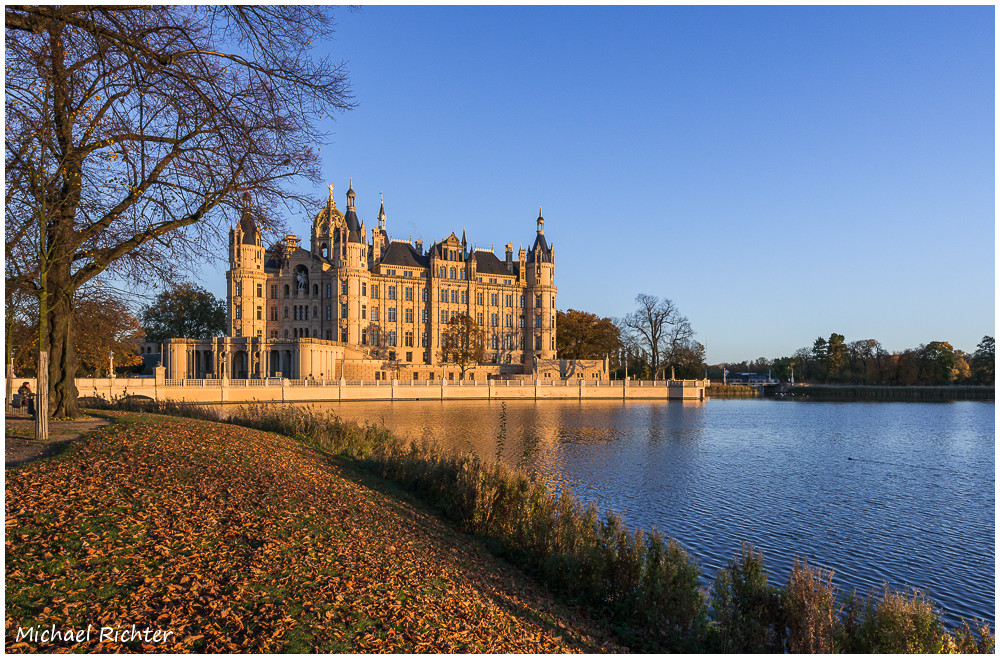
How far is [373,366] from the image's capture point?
78125mm

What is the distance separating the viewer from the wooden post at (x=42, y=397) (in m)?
11.5

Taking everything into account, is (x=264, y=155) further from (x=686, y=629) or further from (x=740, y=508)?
(x=740, y=508)

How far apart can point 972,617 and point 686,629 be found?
5.30 m

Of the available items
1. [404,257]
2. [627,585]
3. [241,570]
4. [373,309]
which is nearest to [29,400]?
[241,570]

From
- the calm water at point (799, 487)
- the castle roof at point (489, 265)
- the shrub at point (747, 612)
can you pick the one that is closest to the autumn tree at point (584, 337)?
the castle roof at point (489, 265)

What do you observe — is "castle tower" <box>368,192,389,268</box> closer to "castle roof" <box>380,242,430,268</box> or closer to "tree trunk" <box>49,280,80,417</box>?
"castle roof" <box>380,242,430,268</box>

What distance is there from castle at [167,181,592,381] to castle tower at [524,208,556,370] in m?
0.15

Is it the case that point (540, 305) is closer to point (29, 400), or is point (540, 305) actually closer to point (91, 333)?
point (91, 333)

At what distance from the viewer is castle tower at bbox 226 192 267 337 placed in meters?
77.9

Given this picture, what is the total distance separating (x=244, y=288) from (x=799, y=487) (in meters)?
72.9

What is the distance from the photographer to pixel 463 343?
80000mm

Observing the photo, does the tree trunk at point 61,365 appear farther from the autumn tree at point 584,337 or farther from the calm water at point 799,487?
the autumn tree at point 584,337

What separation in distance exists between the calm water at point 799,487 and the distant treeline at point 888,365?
69009 millimetres

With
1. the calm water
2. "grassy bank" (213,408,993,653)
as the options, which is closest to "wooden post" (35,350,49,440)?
"grassy bank" (213,408,993,653)
